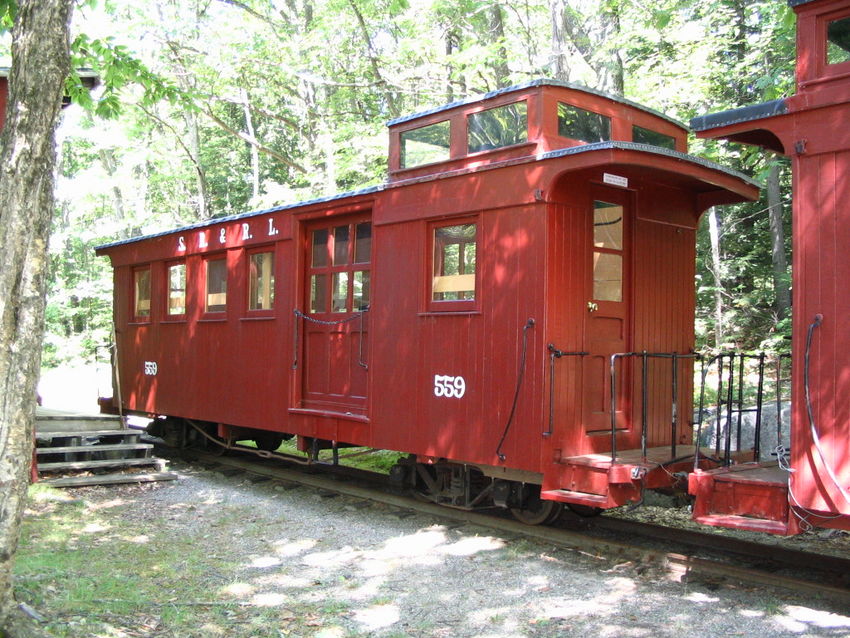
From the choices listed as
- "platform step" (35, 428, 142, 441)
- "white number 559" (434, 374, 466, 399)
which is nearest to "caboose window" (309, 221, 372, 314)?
"white number 559" (434, 374, 466, 399)

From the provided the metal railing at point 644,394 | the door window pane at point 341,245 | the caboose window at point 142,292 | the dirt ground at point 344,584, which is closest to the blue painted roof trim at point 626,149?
the metal railing at point 644,394

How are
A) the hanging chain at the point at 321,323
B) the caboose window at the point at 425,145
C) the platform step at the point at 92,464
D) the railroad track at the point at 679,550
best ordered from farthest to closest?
the platform step at the point at 92,464 < the hanging chain at the point at 321,323 < the caboose window at the point at 425,145 < the railroad track at the point at 679,550

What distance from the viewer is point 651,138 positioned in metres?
7.34

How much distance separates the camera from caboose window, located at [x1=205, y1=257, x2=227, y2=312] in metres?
10.0

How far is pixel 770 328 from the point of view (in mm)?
15555

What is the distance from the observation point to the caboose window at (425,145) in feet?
23.1

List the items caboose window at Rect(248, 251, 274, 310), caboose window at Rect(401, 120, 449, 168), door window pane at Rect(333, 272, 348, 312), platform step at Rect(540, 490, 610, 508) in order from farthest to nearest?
1. caboose window at Rect(248, 251, 274, 310)
2. door window pane at Rect(333, 272, 348, 312)
3. caboose window at Rect(401, 120, 449, 168)
4. platform step at Rect(540, 490, 610, 508)

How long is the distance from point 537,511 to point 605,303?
1862 millimetres

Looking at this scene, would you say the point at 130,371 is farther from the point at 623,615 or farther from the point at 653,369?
the point at 623,615

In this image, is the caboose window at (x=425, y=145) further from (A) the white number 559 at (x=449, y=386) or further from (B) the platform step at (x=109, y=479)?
(B) the platform step at (x=109, y=479)

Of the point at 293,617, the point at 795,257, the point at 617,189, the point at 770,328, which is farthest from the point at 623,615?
the point at 770,328

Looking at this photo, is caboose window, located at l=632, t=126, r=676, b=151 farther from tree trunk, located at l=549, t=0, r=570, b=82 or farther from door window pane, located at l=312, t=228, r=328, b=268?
tree trunk, located at l=549, t=0, r=570, b=82

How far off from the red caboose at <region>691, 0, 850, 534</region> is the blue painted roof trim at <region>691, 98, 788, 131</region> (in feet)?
0.04

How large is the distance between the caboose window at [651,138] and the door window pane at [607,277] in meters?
1.22
